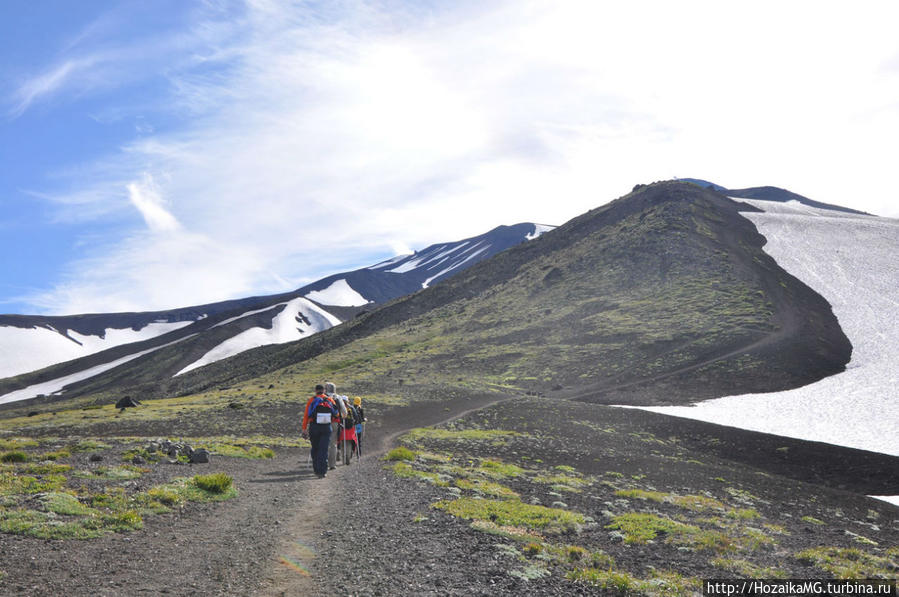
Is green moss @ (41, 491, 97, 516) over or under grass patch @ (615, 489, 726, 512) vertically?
over

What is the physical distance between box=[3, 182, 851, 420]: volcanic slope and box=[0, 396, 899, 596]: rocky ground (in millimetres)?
30482

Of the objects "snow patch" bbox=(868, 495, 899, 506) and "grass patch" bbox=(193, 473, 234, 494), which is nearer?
"grass patch" bbox=(193, 473, 234, 494)

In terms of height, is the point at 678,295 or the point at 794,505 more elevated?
the point at 678,295

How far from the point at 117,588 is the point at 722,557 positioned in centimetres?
1175

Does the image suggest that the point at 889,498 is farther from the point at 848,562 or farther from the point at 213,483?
the point at 213,483

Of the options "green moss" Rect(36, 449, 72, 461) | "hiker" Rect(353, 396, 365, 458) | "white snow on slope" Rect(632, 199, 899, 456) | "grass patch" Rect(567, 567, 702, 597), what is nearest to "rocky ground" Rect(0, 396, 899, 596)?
"grass patch" Rect(567, 567, 702, 597)

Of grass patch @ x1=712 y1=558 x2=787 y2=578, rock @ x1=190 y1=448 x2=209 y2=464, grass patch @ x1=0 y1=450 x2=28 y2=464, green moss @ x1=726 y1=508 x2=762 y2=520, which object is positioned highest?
grass patch @ x1=0 y1=450 x2=28 y2=464

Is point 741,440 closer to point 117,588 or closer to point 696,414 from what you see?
point 696,414

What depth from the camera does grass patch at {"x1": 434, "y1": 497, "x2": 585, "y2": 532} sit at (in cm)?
1290

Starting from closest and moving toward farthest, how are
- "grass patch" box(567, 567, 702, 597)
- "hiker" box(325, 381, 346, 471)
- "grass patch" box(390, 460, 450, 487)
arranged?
"grass patch" box(567, 567, 702, 597) → "grass patch" box(390, 460, 450, 487) → "hiker" box(325, 381, 346, 471)

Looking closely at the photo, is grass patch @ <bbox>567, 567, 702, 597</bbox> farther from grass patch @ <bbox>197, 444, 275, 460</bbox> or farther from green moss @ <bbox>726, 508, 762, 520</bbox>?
grass patch @ <bbox>197, 444, 275, 460</bbox>

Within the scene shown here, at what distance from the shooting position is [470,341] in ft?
297

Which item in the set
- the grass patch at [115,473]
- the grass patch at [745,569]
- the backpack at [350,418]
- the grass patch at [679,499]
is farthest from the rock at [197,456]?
the grass patch at [745,569]

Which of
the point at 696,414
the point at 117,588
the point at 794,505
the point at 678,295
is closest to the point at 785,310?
the point at 678,295
